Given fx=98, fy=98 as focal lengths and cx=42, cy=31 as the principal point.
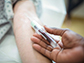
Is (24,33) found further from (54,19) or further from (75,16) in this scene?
(75,16)

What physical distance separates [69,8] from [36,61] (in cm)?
139

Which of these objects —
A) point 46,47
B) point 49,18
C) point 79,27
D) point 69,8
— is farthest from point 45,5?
point 79,27

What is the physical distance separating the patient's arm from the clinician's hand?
0.03 meters

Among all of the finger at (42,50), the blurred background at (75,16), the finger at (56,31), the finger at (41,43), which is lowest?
the finger at (42,50)

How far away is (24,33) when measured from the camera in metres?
0.52

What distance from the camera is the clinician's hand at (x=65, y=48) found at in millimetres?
368

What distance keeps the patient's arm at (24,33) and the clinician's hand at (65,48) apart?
1.1 inches

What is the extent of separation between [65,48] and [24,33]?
226 mm

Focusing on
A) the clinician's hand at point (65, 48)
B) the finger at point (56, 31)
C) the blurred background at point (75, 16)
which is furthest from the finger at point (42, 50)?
the blurred background at point (75, 16)

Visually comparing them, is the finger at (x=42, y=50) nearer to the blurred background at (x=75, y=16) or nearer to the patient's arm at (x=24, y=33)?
the patient's arm at (x=24, y=33)

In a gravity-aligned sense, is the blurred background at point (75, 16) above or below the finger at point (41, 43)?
above

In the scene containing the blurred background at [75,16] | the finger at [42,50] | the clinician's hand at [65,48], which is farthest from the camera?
the blurred background at [75,16]

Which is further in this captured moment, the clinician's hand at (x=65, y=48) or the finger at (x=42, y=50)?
the finger at (x=42, y=50)

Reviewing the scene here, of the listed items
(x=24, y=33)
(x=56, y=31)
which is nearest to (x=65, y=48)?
(x=56, y=31)
